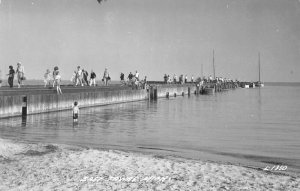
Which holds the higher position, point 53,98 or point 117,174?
point 53,98

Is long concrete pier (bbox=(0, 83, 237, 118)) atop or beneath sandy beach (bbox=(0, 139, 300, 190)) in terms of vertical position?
atop

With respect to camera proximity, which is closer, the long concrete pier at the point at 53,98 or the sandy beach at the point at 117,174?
the sandy beach at the point at 117,174

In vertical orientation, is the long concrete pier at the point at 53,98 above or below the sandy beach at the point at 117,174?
above

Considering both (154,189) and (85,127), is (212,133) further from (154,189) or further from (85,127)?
(154,189)

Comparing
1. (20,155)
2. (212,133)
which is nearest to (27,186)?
(20,155)

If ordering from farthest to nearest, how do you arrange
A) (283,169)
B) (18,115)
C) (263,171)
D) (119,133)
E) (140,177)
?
(18,115) < (119,133) < (283,169) < (263,171) < (140,177)

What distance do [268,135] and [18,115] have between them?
17.9 m

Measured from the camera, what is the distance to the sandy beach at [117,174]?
10.1m

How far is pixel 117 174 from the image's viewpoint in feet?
37.0

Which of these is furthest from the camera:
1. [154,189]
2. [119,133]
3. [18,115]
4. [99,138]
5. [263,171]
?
[18,115]

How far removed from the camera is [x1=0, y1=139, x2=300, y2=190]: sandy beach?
1014 cm

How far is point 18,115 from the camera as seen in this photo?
3166 centimetres

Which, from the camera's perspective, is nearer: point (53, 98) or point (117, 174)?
point (117, 174)

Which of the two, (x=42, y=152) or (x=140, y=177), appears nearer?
(x=140, y=177)
